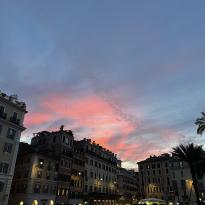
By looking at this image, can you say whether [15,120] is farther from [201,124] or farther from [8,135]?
[201,124]

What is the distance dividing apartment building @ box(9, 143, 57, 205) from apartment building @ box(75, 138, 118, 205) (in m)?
18.0

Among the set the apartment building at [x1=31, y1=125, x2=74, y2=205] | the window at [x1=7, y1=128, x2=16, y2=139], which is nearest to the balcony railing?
the window at [x1=7, y1=128, x2=16, y2=139]

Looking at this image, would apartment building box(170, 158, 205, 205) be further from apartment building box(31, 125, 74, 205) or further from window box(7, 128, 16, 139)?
window box(7, 128, 16, 139)

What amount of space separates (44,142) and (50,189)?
1542 cm

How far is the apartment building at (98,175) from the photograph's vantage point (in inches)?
3273

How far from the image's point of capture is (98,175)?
299ft

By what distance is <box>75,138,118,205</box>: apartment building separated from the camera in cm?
8312

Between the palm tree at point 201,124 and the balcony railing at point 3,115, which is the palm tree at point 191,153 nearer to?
the palm tree at point 201,124

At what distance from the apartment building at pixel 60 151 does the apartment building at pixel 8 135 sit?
51.7ft

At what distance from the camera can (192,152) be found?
42500 mm

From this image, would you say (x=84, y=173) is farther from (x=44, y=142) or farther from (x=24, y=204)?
(x=24, y=204)

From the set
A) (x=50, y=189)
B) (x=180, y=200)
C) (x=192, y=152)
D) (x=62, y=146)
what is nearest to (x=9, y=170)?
(x=50, y=189)

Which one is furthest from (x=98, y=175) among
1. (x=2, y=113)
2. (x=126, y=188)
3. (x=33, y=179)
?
(x=2, y=113)

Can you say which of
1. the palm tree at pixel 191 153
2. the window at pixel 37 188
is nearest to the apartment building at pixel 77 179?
the window at pixel 37 188
